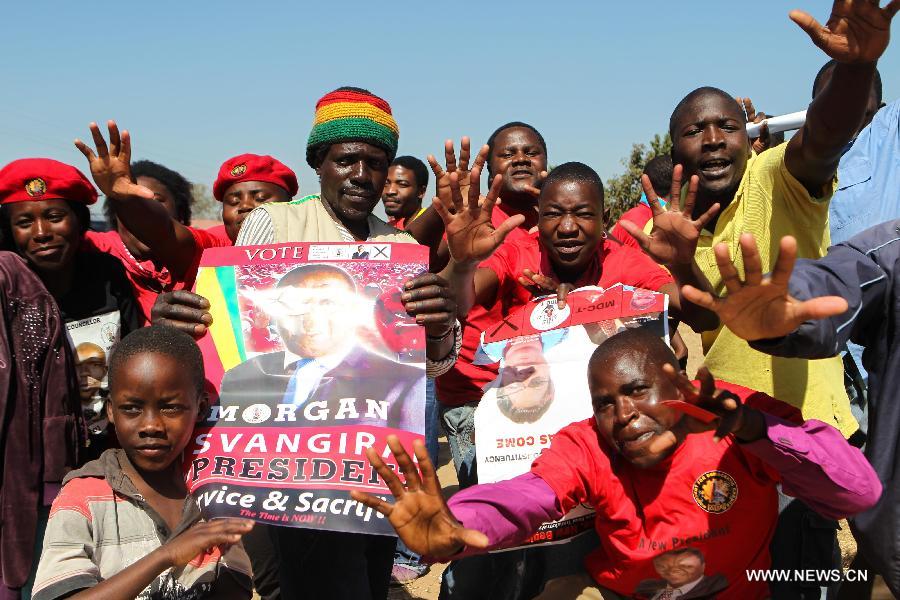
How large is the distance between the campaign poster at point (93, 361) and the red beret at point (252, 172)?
1512 mm


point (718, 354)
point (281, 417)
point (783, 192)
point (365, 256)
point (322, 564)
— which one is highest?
point (783, 192)

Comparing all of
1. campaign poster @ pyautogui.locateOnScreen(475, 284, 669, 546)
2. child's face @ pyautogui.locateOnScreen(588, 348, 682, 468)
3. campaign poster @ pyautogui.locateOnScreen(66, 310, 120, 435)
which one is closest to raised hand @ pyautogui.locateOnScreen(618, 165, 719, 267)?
campaign poster @ pyautogui.locateOnScreen(475, 284, 669, 546)

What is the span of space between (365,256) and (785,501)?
167 cm

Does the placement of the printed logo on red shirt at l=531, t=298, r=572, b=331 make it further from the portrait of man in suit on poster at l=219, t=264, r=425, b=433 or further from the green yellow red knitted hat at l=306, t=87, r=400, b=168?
the green yellow red knitted hat at l=306, t=87, r=400, b=168

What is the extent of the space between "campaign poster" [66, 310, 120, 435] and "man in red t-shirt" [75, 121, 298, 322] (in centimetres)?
23

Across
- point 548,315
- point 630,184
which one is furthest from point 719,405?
point 630,184

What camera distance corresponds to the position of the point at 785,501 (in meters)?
3.00

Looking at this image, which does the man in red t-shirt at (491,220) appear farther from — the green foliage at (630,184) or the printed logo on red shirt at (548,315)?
the green foliage at (630,184)

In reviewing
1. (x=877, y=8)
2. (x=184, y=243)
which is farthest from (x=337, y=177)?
(x=877, y=8)

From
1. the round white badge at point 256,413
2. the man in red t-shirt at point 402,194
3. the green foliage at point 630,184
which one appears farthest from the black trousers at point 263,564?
the green foliage at point 630,184

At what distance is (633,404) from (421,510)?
839mm

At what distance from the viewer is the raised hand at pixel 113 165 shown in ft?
9.80

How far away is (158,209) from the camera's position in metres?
3.19

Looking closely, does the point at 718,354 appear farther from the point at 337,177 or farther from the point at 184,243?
the point at 184,243
